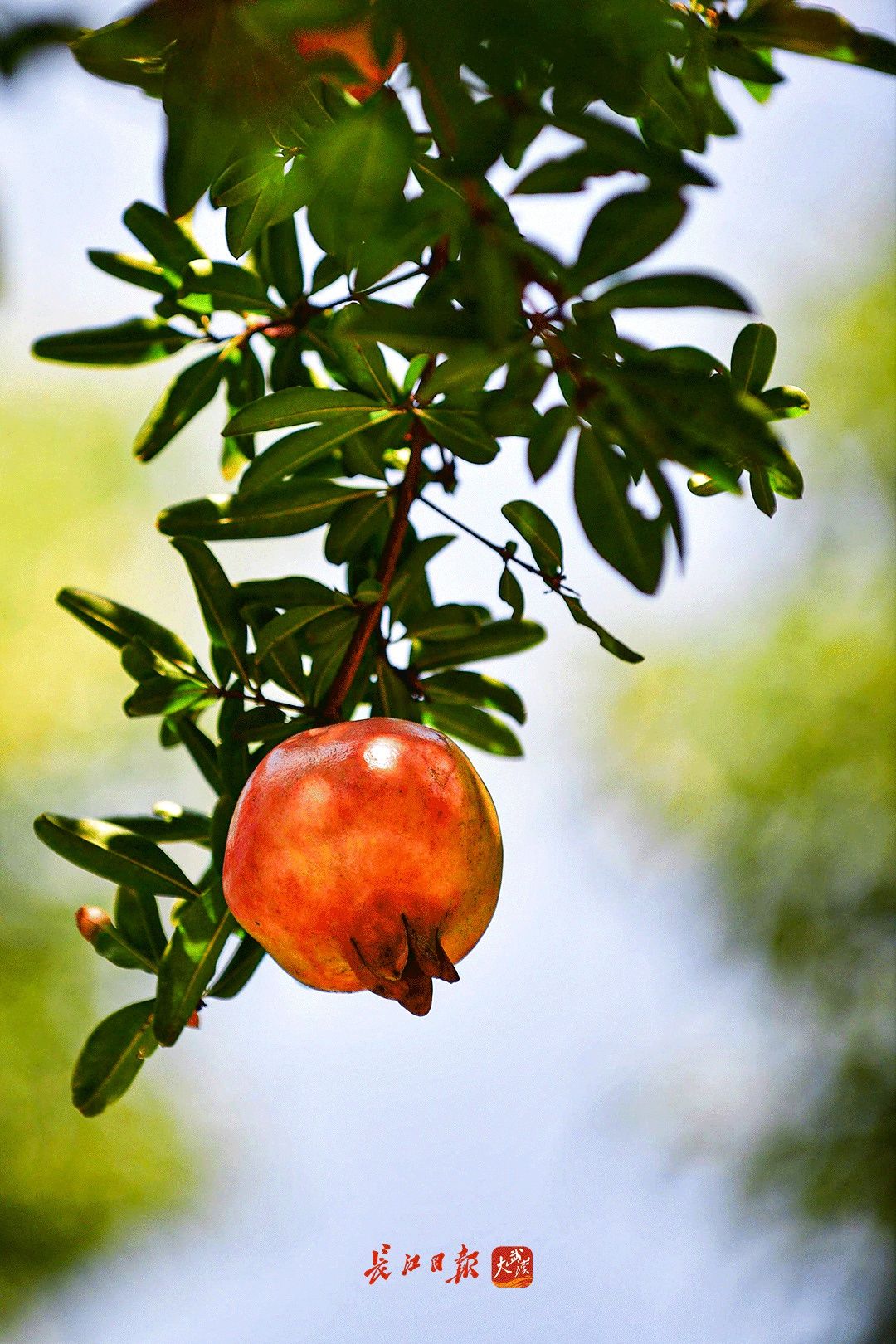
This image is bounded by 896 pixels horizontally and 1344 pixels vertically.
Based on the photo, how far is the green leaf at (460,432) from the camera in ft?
2.49

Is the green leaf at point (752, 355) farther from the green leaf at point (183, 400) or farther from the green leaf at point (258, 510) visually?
the green leaf at point (183, 400)

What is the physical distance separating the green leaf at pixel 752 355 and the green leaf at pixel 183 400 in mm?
423

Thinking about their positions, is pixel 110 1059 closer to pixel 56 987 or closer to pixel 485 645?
pixel 485 645

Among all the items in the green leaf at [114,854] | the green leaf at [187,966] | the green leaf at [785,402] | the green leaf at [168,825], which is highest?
the green leaf at [785,402]

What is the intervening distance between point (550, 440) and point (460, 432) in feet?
0.72

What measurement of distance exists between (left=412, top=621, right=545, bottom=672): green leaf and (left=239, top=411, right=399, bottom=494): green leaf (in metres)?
0.21

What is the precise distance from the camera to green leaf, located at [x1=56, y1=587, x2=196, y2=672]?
887mm

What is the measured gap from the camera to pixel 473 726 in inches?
37.5

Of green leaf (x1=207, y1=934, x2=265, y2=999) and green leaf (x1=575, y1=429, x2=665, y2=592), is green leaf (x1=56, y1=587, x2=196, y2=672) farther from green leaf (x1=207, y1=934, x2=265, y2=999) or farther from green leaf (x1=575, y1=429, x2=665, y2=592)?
green leaf (x1=575, y1=429, x2=665, y2=592)

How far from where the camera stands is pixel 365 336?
0.46 metres

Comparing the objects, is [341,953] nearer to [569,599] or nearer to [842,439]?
[569,599]

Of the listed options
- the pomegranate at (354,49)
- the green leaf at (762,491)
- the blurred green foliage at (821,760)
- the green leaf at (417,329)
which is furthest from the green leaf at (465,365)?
the blurred green foliage at (821,760)

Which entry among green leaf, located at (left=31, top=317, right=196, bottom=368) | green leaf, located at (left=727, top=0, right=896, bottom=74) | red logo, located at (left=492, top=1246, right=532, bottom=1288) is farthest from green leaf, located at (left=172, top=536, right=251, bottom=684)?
red logo, located at (left=492, top=1246, right=532, bottom=1288)

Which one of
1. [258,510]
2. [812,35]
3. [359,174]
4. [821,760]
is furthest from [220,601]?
[821,760]
